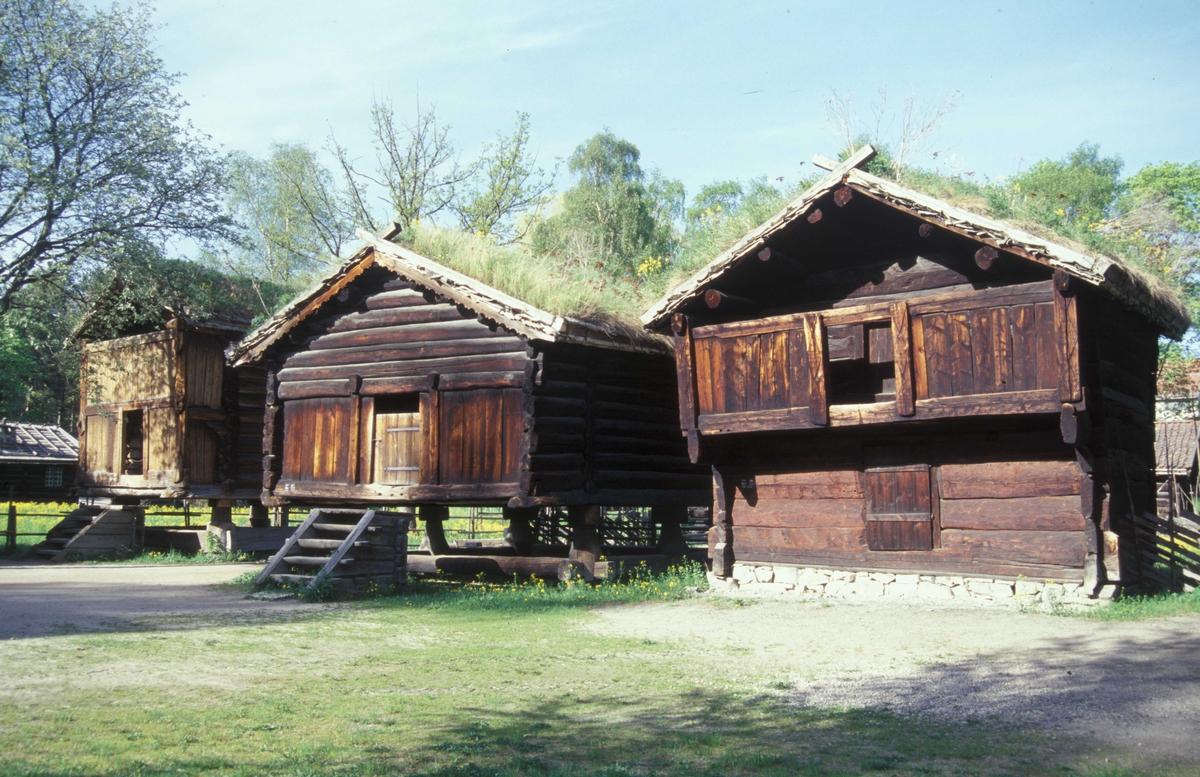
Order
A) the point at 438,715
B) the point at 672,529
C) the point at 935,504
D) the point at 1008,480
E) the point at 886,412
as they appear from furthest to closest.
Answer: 1. the point at 672,529
2. the point at 935,504
3. the point at 886,412
4. the point at 1008,480
5. the point at 438,715

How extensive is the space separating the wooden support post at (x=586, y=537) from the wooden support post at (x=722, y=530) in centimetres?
207

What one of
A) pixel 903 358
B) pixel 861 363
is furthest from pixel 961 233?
pixel 861 363

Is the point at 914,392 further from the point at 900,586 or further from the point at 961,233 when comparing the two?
the point at 900,586

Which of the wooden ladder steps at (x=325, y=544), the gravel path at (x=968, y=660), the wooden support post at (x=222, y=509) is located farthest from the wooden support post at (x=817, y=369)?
the wooden support post at (x=222, y=509)

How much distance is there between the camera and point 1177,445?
134 feet

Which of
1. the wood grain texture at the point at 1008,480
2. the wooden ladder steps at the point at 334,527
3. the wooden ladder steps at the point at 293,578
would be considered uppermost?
the wood grain texture at the point at 1008,480

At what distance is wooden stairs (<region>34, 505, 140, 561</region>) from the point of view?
74.4ft

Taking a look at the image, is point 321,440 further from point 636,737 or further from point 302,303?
point 636,737

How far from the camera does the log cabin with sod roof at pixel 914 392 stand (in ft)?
40.1

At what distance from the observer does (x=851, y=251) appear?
14.7 metres

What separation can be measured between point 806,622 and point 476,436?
21.9 ft

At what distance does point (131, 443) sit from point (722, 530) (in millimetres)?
20109

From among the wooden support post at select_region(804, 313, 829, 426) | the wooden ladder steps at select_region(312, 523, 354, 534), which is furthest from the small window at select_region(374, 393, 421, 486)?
the wooden support post at select_region(804, 313, 829, 426)

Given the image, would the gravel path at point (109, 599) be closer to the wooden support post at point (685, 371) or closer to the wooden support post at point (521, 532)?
the wooden support post at point (521, 532)
